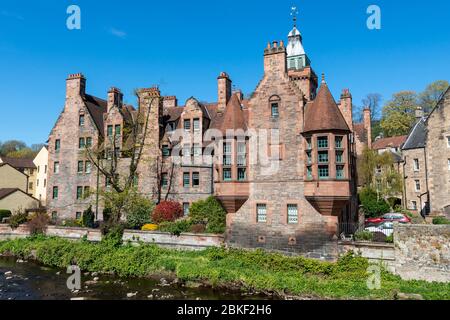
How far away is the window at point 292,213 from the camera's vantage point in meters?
22.9

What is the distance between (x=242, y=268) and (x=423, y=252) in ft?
33.9

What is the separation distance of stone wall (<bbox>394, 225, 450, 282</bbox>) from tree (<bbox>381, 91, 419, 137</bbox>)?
161 feet

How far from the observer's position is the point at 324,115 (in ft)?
72.2

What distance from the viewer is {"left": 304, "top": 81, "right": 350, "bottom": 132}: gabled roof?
21.8 meters

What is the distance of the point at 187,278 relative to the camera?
2198cm

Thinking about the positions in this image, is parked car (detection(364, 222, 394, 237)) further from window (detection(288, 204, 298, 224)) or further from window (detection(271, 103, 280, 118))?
window (detection(271, 103, 280, 118))

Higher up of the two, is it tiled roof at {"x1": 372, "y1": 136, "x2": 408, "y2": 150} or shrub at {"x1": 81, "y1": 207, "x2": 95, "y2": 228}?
tiled roof at {"x1": 372, "y1": 136, "x2": 408, "y2": 150}

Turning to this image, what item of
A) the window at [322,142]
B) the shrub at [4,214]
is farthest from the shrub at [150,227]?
the shrub at [4,214]

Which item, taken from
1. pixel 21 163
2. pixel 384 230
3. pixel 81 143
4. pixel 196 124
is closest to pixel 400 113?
pixel 384 230

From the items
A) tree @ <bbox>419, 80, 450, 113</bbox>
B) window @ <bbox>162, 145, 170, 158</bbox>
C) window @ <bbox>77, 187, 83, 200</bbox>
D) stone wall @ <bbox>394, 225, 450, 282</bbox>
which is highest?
tree @ <bbox>419, 80, 450, 113</bbox>

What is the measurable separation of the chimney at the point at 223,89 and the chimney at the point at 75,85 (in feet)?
55.9

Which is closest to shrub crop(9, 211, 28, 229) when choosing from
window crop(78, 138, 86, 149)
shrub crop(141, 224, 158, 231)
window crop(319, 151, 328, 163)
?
window crop(78, 138, 86, 149)
